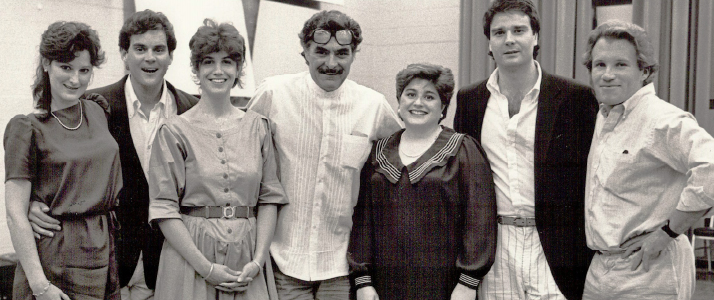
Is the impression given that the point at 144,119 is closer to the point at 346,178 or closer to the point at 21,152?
the point at 21,152

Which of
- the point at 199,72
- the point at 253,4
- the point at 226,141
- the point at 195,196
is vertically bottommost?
the point at 195,196

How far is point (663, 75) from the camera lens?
5.10 meters

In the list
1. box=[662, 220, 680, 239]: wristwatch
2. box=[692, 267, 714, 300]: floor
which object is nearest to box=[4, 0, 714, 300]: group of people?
box=[662, 220, 680, 239]: wristwatch

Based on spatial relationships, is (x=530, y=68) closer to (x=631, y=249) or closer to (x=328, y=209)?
(x=631, y=249)

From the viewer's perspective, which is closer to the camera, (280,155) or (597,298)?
→ (597,298)

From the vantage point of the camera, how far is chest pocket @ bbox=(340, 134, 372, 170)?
8.39ft

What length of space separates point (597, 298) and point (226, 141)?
1419mm

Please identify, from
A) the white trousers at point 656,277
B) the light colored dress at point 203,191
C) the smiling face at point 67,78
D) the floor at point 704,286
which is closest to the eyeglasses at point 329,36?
the light colored dress at point 203,191

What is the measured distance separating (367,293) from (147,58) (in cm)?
119

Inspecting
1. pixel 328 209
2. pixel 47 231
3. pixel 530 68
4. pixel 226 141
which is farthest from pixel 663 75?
pixel 47 231

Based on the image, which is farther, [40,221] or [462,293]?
[462,293]

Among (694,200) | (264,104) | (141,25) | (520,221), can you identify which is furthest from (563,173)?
(141,25)

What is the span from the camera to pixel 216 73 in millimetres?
2283

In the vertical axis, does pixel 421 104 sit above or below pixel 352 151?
above
